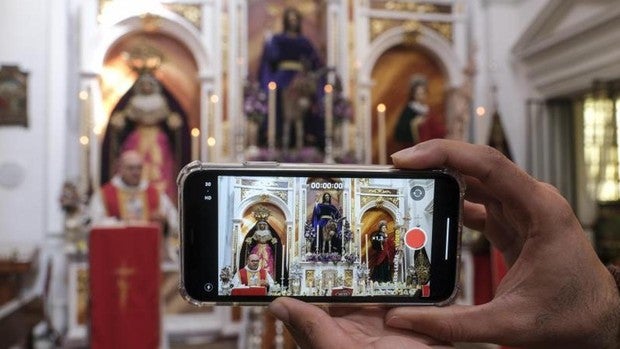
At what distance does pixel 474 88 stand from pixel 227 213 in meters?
5.91

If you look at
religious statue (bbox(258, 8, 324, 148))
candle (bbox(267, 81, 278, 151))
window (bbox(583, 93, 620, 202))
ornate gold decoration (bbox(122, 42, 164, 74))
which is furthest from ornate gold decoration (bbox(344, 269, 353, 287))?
ornate gold decoration (bbox(122, 42, 164, 74))

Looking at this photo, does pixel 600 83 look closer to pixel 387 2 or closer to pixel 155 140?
pixel 387 2

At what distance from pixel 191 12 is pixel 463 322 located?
5.57 metres

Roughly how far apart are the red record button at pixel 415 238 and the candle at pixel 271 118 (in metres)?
4.37

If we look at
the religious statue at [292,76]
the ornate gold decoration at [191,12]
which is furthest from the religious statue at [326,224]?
A: the ornate gold decoration at [191,12]

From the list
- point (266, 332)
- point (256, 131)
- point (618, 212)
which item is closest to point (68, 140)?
point (256, 131)

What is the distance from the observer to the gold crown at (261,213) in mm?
1033

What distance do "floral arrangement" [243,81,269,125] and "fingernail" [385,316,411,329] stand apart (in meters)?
4.68

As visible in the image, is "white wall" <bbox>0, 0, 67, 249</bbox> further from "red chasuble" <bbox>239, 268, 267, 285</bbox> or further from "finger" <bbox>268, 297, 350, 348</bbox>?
"finger" <bbox>268, 297, 350, 348</bbox>

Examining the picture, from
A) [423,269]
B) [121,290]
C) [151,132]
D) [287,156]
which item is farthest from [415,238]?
[151,132]

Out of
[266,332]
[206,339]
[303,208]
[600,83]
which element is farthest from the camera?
[206,339]

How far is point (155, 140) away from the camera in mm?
5891

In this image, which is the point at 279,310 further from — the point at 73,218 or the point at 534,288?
the point at 73,218

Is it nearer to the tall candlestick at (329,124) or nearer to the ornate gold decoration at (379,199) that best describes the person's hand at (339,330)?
the ornate gold decoration at (379,199)
